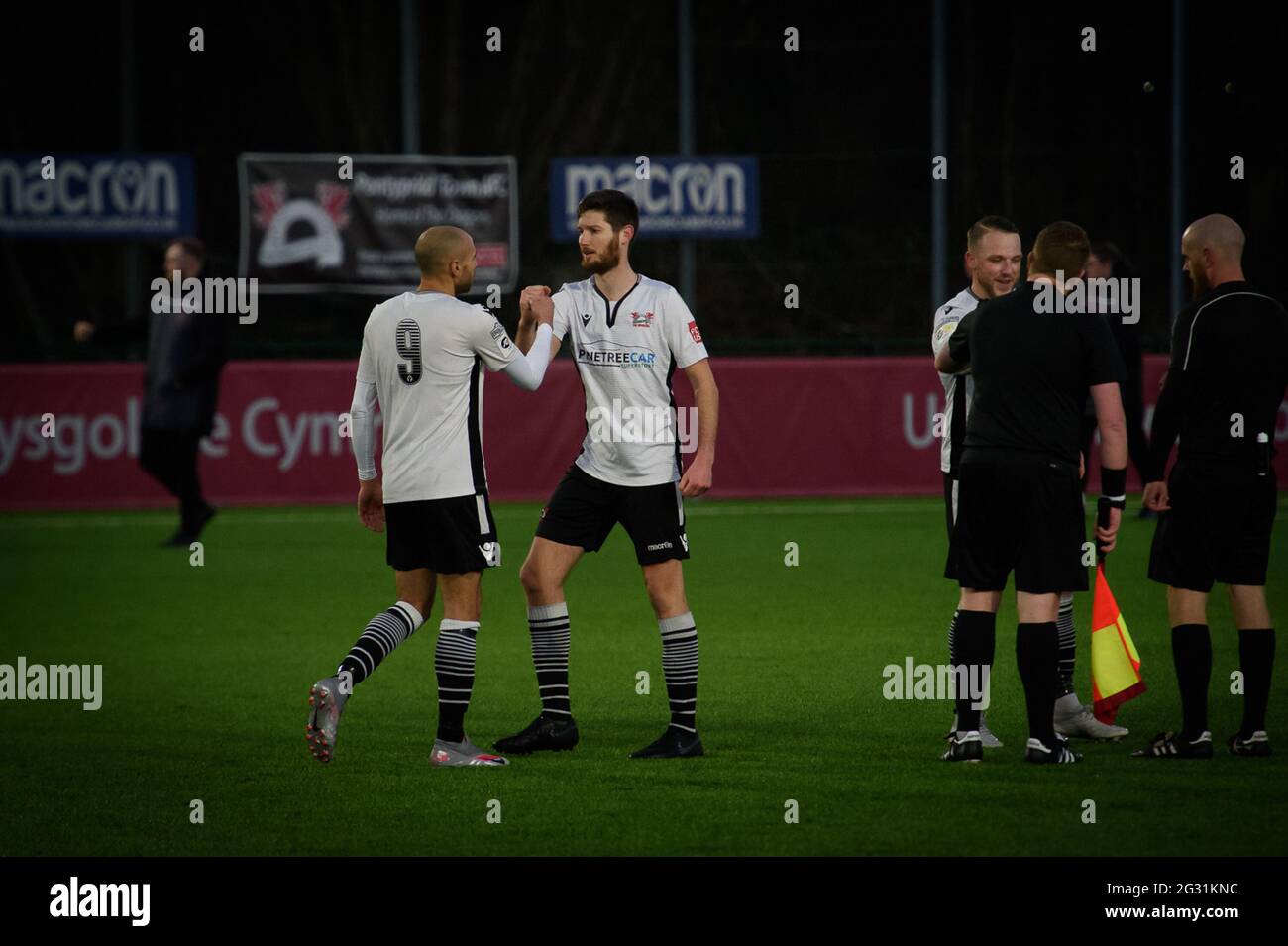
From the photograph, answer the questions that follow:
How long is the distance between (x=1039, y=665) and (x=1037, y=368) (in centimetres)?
107

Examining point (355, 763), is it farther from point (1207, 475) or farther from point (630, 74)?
point (630, 74)

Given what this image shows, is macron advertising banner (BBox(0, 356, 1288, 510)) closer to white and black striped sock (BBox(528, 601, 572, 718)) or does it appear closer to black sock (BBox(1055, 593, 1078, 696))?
black sock (BBox(1055, 593, 1078, 696))

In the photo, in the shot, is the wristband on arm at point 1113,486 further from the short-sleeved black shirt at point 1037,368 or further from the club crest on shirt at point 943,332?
the club crest on shirt at point 943,332

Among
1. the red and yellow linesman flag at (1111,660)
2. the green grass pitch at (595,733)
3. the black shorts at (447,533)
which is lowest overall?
the green grass pitch at (595,733)

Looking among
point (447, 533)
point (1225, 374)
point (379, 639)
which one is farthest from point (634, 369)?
point (1225, 374)

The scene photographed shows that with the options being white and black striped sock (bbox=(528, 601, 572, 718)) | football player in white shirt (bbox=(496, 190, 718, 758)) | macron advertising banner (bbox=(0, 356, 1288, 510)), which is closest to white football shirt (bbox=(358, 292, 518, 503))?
football player in white shirt (bbox=(496, 190, 718, 758))

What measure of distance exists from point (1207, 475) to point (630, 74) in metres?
23.1

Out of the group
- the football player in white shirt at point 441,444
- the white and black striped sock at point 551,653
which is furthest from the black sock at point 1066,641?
the football player in white shirt at point 441,444

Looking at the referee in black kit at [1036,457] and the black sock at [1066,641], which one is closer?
the referee in black kit at [1036,457]

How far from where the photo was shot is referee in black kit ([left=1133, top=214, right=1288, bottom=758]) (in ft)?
23.8

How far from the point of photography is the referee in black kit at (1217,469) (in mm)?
7250

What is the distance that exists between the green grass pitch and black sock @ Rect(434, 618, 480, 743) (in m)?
0.20

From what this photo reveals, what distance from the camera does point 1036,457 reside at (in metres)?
7.10

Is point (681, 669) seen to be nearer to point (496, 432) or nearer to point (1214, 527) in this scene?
point (1214, 527)
